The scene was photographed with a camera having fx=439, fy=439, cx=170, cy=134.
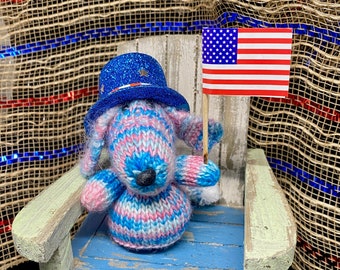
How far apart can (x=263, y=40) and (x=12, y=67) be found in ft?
2.40

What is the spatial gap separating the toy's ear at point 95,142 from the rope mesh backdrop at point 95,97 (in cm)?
32

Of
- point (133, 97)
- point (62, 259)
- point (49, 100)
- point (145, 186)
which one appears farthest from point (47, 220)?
point (49, 100)

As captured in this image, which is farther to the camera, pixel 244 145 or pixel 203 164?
pixel 244 145

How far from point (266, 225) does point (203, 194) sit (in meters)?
0.38

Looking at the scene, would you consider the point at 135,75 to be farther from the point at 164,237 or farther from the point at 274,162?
the point at 274,162

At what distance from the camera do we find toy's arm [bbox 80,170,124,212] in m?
0.98

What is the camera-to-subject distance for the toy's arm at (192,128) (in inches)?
41.1

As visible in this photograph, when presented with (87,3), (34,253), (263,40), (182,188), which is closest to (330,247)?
(182,188)

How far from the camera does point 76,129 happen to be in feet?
4.56

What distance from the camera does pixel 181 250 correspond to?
3.41 ft

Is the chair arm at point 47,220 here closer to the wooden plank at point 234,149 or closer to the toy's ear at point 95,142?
the toy's ear at point 95,142

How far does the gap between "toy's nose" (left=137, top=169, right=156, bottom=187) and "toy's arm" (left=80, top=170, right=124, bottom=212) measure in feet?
0.44

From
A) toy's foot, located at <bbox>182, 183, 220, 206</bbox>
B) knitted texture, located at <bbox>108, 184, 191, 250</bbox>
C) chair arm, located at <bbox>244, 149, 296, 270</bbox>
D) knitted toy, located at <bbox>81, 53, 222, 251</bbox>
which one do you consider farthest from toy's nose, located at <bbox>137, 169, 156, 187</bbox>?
toy's foot, located at <bbox>182, 183, 220, 206</bbox>

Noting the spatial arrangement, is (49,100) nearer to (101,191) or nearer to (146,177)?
(101,191)
